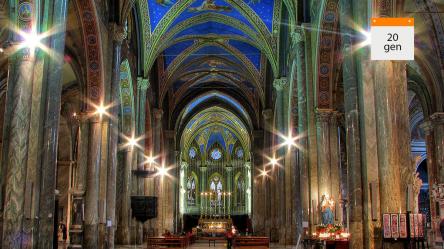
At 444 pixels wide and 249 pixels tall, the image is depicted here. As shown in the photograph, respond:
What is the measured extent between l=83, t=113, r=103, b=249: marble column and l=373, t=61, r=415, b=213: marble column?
9398mm

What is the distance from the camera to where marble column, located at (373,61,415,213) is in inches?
432

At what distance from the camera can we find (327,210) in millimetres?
16406

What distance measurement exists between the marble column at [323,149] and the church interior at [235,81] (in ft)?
0.15

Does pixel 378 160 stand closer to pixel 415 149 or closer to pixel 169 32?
pixel 169 32

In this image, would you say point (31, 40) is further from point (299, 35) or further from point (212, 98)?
point (212, 98)

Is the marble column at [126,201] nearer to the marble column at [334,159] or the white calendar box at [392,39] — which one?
the marble column at [334,159]

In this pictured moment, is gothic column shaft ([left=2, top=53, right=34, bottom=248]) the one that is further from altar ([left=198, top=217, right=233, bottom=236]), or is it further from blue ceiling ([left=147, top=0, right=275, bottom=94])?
altar ([left=198, top=217, right=233, bottom=236])

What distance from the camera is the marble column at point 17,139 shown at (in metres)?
10.9

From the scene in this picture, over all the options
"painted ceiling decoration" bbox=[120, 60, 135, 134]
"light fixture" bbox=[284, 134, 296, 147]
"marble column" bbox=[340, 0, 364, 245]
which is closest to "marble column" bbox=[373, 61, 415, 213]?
"marble column" bbox=[340, 0, 364, 245]

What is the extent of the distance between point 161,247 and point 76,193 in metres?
6.83

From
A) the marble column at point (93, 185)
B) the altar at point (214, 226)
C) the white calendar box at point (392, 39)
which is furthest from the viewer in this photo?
the altar at point (214, 226)

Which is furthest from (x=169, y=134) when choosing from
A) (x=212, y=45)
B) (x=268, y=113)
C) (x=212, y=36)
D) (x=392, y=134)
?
(x=392, y=134)

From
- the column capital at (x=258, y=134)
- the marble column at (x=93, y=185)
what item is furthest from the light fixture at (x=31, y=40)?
the column capital at (x=258, y=134)

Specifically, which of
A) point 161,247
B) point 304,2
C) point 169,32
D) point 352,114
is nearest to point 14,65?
point 352,114
